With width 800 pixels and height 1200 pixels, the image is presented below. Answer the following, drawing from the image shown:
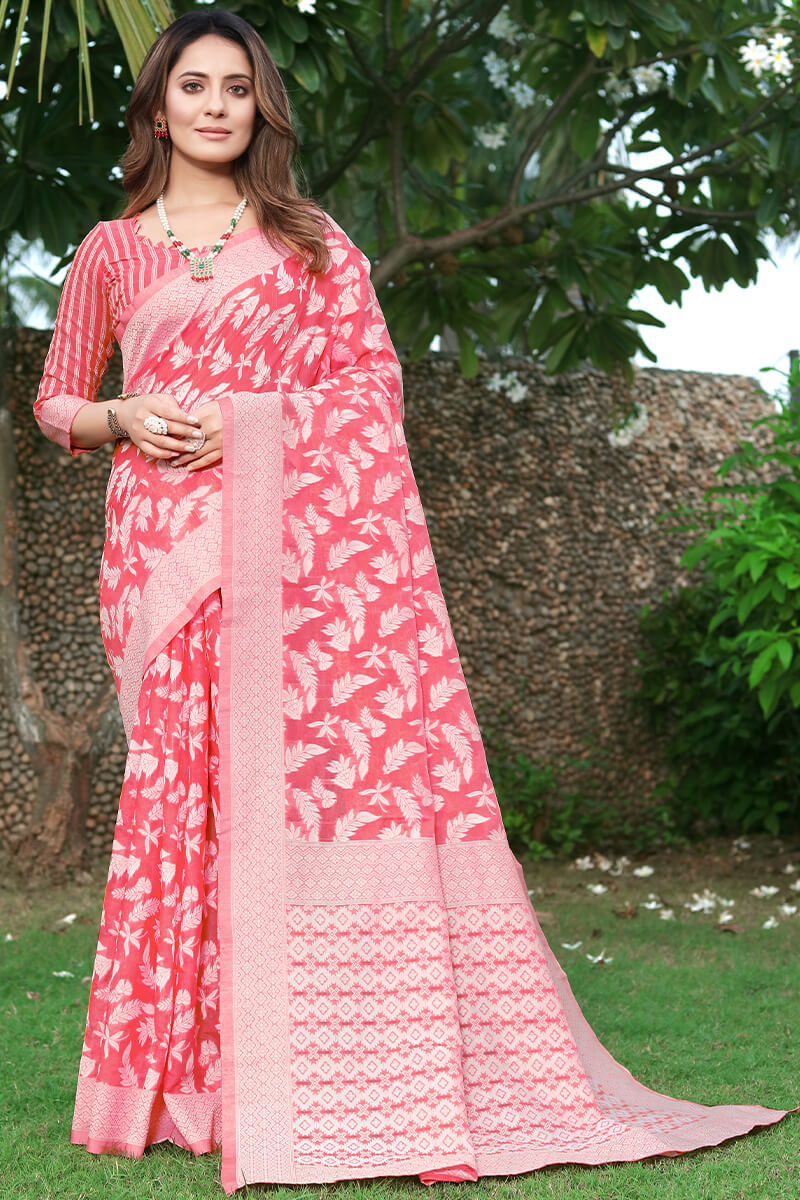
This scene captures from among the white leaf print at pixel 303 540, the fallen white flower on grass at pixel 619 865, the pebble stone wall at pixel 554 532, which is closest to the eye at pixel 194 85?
the white leaf print at pixel 303 540

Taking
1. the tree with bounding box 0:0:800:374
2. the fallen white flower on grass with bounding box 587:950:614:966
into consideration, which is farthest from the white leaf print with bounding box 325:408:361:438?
the fallen white flower on grass with bounding box 587:950:614:966

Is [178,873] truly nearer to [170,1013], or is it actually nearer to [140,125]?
[170,1013]

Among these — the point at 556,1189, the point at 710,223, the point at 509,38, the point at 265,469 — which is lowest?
the point at 556,1189

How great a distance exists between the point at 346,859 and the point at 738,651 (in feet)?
11.1

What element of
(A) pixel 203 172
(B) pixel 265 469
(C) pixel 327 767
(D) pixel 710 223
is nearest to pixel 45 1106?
(C) pixel 327 767

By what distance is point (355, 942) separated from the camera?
6.22 ft

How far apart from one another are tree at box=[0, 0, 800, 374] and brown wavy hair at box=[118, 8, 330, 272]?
122 centimetres

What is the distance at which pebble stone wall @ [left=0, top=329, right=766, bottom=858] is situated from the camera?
5.20 m

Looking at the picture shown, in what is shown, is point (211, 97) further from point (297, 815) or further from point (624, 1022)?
point (624, 1022)

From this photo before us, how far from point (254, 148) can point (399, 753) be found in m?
1.07

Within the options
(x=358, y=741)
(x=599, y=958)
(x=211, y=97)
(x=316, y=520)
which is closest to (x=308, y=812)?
(x=358, y=741)

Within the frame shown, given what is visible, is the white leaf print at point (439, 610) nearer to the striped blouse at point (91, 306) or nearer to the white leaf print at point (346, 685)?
the white leaf print at point (346, 685)

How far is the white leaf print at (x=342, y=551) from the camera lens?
6.79 ft

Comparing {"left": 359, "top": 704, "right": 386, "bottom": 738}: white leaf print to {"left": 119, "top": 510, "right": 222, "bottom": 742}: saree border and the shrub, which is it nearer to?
{"left": 119, "top": 510, "right": 222, "bottom": 742}: saree border
